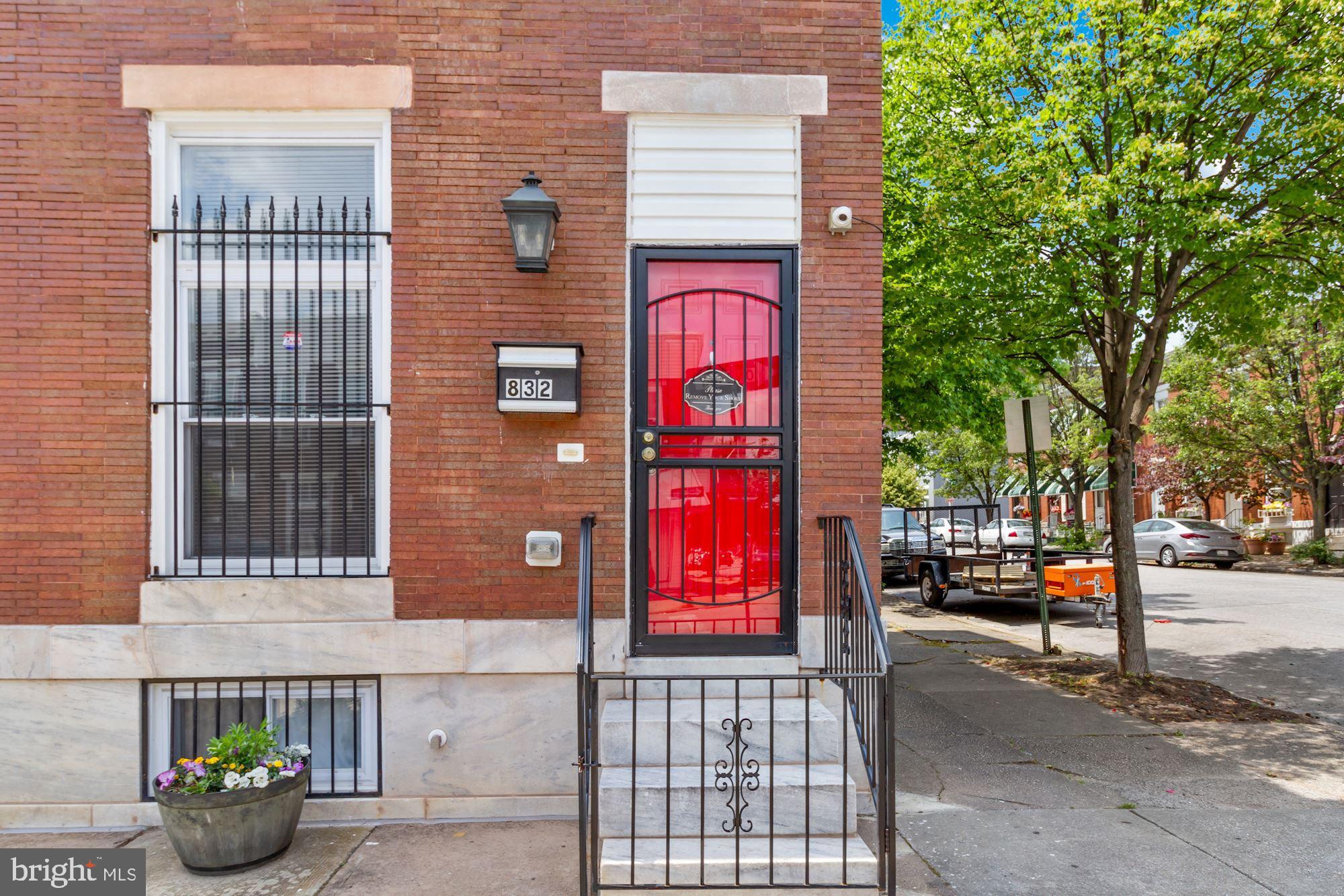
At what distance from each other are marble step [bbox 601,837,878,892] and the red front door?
1.21 metres

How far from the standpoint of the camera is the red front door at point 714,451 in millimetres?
4656

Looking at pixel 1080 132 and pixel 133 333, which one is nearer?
pixel 133 333

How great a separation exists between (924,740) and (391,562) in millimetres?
3940

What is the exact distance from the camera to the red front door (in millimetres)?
4656

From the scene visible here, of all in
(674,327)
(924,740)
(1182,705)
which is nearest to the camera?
(674,327)

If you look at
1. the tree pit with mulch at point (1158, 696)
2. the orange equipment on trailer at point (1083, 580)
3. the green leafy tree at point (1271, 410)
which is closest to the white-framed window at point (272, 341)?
the tree pit with mulch at point (1158, 696)

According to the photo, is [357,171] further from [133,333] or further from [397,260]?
[133,333]

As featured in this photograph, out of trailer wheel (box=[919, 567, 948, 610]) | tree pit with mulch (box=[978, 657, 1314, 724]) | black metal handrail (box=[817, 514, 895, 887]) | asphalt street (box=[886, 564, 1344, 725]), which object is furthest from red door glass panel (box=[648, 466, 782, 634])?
trailer wheel (box=[919, 567, 948, 610])

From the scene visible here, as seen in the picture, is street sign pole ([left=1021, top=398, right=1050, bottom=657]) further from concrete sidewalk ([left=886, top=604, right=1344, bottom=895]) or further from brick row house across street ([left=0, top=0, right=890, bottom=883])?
brick row house across street ([left=0, top=0, right=890, bottom=883])

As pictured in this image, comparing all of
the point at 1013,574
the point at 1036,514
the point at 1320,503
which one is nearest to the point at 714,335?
the point at 1036,514

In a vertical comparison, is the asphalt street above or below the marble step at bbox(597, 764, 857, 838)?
below

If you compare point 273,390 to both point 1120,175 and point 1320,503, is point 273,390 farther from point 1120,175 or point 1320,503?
point 1320,503

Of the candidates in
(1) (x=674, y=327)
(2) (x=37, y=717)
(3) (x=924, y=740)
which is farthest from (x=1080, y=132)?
(2) (x=37, y=717)

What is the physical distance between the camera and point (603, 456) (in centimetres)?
460
